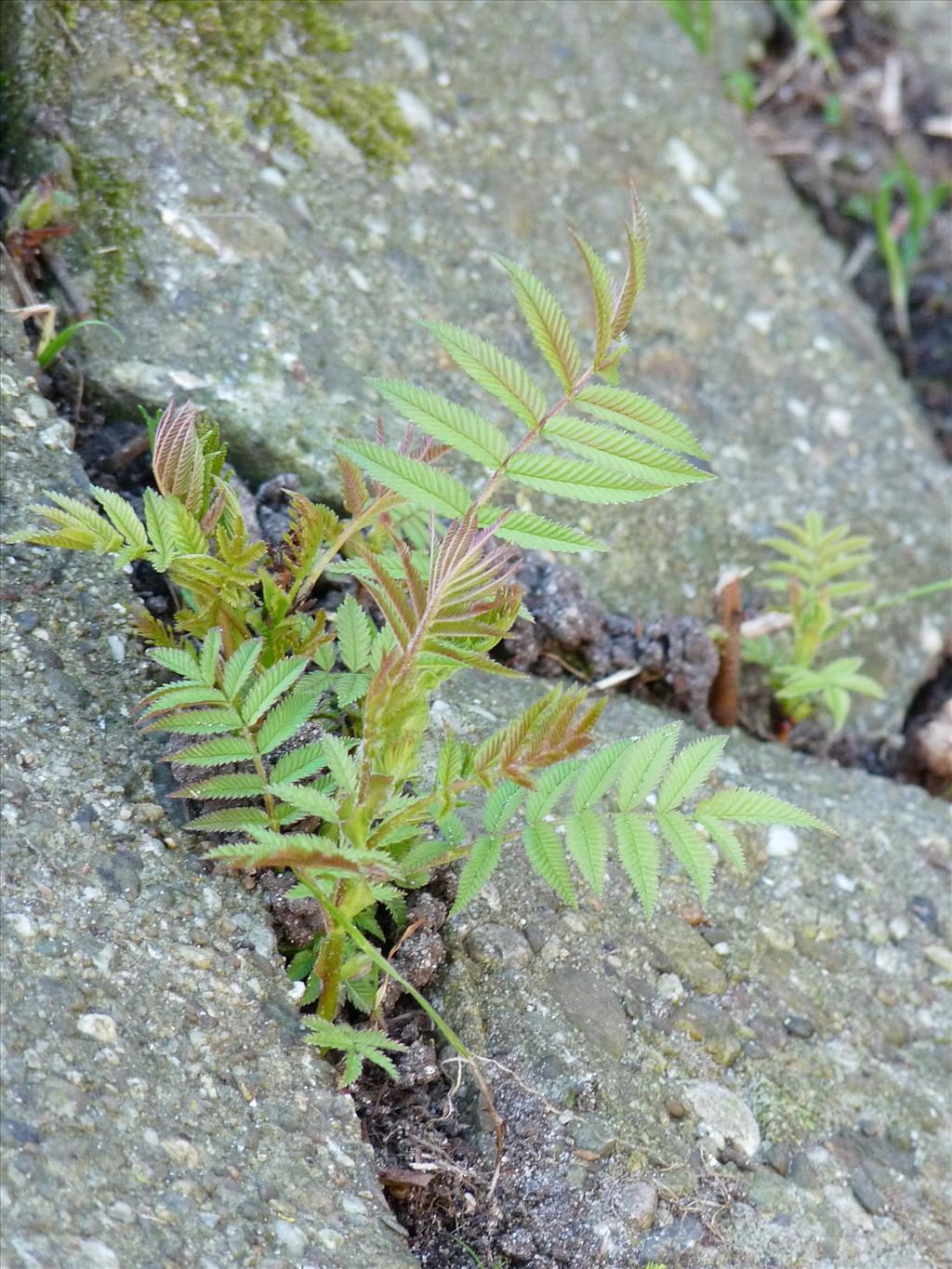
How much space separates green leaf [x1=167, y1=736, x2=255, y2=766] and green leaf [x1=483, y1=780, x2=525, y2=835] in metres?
0.32

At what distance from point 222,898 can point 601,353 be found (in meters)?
0.86

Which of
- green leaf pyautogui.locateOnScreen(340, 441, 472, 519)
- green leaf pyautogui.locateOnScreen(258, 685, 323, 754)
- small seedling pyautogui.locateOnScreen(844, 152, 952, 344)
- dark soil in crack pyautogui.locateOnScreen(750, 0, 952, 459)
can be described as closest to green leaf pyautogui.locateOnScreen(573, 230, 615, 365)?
green leaf pyautogui.locateOnScreen(340, 441, 472, 519)

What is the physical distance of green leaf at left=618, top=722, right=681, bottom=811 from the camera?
162cm

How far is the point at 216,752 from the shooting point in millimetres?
1619

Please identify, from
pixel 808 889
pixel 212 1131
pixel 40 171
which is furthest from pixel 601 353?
pixel 40 171

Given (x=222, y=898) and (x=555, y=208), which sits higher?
(x=555, y=208)

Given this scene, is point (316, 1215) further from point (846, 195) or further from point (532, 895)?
point (846, 195)

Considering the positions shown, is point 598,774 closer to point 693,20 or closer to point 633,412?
point 633,412

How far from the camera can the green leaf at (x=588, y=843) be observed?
149cm

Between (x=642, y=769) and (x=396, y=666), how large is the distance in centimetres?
39

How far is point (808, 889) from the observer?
2193 mm

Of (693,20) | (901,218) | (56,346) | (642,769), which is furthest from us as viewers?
(901,218)

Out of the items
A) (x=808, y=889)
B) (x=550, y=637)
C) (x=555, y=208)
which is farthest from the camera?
(x=555, y=208)

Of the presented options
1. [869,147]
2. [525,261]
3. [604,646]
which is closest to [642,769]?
[604,646]
